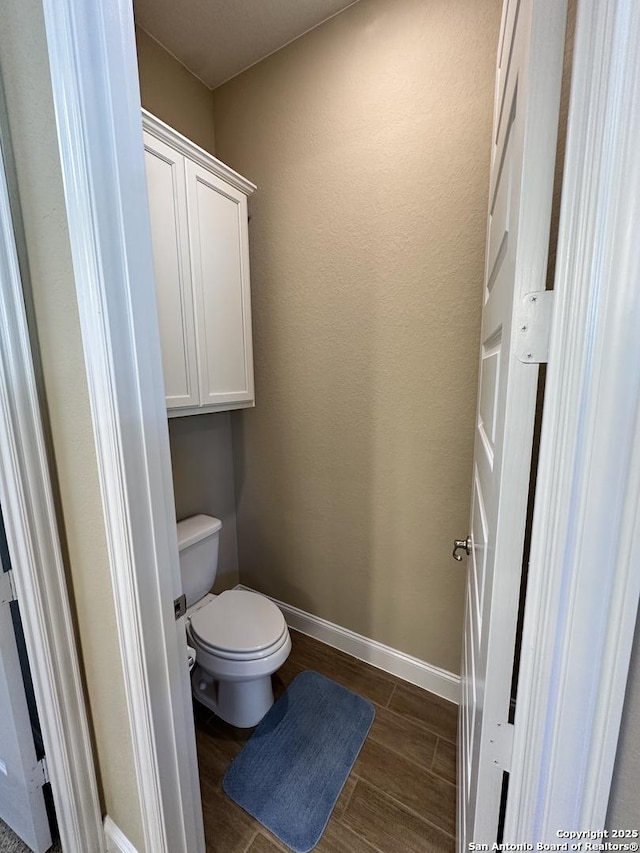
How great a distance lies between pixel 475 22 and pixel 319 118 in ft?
1.96

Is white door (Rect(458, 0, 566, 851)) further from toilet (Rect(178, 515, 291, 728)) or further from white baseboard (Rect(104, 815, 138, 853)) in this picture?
white baseboard (Rect(104, 815, 138, 853))

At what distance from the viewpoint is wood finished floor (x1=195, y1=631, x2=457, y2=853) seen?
3.32 feet

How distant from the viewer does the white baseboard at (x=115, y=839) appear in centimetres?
90

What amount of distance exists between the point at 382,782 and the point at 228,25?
2.91 metres

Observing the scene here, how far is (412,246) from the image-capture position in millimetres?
1292

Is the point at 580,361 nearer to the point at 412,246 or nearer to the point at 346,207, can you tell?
the point at 412,246

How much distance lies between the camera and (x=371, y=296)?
55.1 inches

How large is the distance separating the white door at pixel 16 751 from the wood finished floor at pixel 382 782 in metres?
0.47

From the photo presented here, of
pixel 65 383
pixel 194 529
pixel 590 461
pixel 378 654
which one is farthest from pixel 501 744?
pixel 194 529

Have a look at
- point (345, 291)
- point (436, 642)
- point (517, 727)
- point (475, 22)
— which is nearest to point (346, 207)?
point (345, 291)

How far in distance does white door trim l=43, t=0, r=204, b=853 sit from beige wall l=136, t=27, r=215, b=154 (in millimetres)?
1168

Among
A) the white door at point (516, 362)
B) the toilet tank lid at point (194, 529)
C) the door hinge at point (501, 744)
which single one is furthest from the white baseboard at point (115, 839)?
the door hinge at point (501, 744)

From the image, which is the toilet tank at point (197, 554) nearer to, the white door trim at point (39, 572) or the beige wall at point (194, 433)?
the beige wall at point (194, 433)

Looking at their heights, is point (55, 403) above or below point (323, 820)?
above
